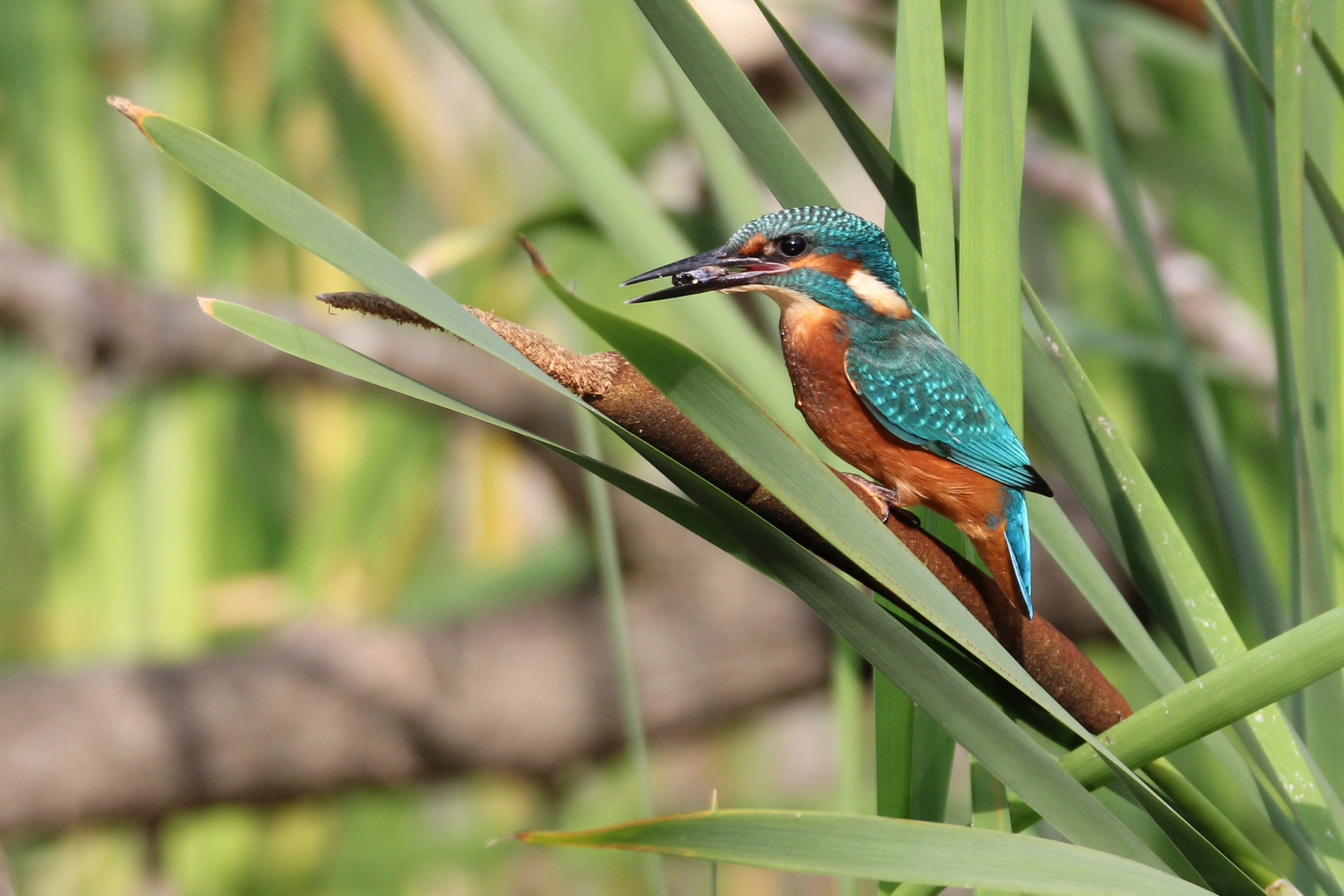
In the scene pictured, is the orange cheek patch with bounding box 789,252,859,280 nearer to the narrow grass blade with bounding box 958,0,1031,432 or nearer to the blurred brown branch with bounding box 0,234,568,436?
the narrow grass blade with bounding box 958,0,1031,432

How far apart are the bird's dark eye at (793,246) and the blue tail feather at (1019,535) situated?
0.41ft

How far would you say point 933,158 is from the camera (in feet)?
1.11

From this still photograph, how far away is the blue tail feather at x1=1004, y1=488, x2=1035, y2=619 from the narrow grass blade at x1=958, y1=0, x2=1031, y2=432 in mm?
70

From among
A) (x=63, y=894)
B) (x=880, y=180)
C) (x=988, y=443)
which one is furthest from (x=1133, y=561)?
(x=63, y=894)

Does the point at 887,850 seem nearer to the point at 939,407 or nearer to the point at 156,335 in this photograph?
the point at 939,407

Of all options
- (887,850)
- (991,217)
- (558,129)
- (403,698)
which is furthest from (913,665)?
(403,698)

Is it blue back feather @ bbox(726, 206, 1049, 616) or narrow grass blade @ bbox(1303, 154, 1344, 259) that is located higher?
narrow grass blade @ bbox(1303, 154, 1344, 259)

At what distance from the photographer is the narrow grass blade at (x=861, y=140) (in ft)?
1.15

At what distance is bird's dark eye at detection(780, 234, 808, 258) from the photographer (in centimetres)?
39

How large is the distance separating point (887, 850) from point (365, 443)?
117 centimetres

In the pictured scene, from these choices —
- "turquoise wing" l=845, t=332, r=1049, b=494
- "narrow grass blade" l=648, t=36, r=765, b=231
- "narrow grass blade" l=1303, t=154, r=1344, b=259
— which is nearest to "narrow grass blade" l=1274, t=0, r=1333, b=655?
"narrow grass blade" l=1303, t=154, r=1344, b=259

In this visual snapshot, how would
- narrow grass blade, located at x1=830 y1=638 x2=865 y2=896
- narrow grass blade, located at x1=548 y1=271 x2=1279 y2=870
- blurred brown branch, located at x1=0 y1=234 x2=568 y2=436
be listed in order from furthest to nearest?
blurred brown branch, located at x1=0 y1=234 x2=568 y2=436
narrow grass blade, located at x1=830 y1=638 x2=865 y2=896
narrow grass blade, located at x1=548 y1=271 x2=1279 y2=870

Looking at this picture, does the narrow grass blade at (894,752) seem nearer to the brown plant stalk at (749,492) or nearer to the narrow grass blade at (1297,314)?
the brown plant stalk at (749,492)

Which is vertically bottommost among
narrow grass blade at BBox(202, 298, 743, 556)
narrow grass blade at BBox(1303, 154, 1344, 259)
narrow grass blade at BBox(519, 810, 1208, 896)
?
narrow grass blade at BBox(519, 810, 1208, 896)
